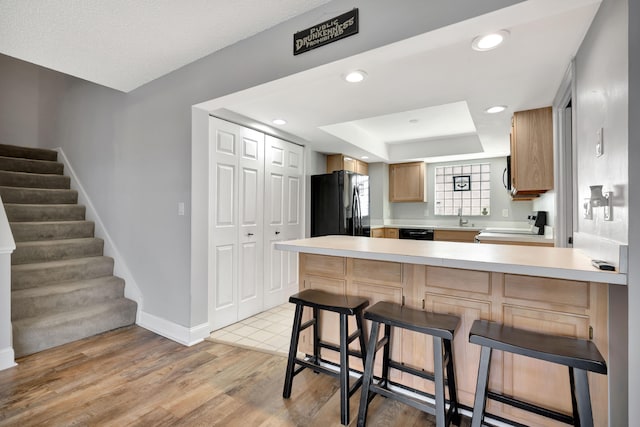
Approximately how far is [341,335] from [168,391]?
1.15 m

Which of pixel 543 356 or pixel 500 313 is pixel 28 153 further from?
pixel 543 356

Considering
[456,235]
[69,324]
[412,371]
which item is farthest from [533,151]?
[69,324]

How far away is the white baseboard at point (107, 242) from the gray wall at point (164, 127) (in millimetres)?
78

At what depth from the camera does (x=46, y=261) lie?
121 inches

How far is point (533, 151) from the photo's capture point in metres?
2.65

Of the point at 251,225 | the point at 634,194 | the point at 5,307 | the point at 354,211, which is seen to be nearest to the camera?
the point at 634,194

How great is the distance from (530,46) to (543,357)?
1652 millimetres

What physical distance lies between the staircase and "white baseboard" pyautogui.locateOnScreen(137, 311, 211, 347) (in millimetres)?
240

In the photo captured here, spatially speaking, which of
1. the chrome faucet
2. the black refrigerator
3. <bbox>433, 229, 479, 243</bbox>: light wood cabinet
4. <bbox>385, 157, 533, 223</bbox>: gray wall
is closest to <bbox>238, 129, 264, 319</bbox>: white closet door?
the black refrigerator

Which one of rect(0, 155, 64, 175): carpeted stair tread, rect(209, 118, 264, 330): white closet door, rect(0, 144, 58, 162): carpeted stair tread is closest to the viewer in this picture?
rect(209, 118, 264, 330): white closet door

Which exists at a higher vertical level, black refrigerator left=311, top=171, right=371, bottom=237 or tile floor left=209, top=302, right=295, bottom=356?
black refrigerator left=311, top=171, right=371, bottom=237

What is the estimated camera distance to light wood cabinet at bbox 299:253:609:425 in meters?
1.33

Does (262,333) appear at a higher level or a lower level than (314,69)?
lower

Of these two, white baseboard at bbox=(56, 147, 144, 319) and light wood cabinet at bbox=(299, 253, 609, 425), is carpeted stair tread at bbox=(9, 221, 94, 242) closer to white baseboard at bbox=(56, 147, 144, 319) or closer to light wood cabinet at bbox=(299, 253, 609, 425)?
white baseboard at bbox=(56, 147, 144, 319)
